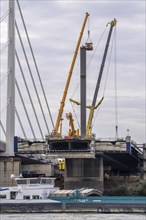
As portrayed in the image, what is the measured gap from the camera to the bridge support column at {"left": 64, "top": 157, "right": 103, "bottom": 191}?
4296 inches

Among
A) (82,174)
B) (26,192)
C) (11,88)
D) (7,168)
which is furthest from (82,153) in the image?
(26,192)

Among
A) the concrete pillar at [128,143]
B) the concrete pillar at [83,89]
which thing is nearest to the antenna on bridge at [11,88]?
the concrete pillar at [128,143]

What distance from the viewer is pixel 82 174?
4311 inches

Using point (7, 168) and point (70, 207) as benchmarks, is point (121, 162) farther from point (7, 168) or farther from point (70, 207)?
point (70, 207)

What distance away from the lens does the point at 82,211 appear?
3091 inches

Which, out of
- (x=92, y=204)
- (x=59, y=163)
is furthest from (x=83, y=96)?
(x=92, y=204)

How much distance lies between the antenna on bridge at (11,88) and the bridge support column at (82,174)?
1120 cm

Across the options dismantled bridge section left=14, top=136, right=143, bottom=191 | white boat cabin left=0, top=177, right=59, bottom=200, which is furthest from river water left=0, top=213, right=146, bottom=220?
dismantled bridge section left=14, top=136, right=143, bottom=191

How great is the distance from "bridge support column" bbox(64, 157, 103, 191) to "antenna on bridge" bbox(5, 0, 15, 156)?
36.8 feet

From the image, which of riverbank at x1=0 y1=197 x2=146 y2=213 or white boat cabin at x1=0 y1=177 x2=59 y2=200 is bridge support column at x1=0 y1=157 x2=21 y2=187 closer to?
white boat cabin at x1=0 y1=177 x2=59 y2=200

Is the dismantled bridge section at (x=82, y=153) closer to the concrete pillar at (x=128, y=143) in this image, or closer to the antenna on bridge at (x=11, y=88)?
the concrete pillar at (x=128, y=143)

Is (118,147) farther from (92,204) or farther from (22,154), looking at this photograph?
(92,204)

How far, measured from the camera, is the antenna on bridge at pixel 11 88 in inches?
3862

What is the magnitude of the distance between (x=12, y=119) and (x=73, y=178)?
15.9 metres
